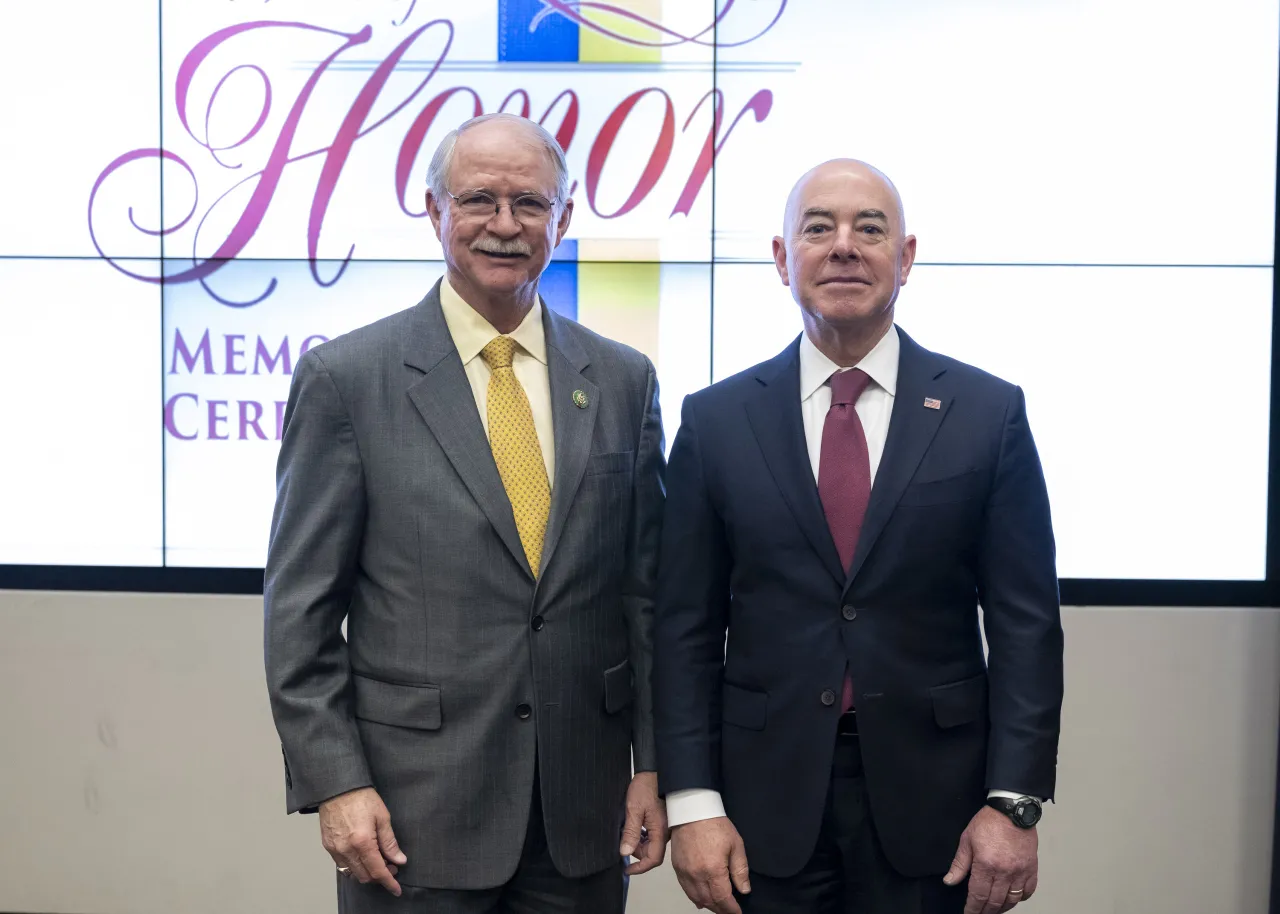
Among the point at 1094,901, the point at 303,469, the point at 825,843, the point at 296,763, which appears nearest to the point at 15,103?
the point at 303,469

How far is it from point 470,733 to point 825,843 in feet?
1.83

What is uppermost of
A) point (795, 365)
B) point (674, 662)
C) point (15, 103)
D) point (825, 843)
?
point (15, 103)

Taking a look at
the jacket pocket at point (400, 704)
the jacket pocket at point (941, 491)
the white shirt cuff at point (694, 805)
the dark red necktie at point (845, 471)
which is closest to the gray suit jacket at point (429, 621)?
the jacket pocket at point (400, 704)

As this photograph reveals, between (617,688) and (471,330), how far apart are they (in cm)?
62

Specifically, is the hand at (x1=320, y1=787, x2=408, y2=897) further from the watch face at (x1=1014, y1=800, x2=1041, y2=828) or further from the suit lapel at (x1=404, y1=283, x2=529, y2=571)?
the watch face at (x1=1014, y1=800, x2=1041, y2=828)

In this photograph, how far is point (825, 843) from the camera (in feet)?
5.42

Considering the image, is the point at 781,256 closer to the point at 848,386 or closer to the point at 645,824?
the point at 848,386

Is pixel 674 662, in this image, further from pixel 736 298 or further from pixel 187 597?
pixel 187 597

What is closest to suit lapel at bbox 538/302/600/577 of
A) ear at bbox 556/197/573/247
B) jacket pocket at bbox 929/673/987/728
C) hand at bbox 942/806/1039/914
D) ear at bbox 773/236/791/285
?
ear at bbox 556/197/573/247

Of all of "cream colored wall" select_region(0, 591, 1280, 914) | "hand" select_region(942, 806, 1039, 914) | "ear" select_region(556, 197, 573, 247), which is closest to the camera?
"hand" select_region(942, 806, 1039, 914)

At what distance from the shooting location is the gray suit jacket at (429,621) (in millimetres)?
1638

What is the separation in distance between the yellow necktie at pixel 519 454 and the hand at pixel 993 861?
759 mm

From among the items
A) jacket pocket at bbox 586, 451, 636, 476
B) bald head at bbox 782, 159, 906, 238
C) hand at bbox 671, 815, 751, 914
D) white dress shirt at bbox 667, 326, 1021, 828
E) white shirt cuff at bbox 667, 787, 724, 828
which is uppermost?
bald head at bbox 782, 159, 906, 238

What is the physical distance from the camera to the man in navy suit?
64.0 inches
